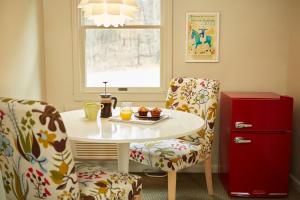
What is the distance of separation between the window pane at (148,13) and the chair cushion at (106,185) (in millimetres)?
1828

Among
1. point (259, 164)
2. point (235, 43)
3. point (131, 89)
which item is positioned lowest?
point (259, 164)

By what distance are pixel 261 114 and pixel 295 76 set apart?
0.61m

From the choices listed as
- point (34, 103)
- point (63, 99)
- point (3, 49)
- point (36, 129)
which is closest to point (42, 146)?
point (36, 129)

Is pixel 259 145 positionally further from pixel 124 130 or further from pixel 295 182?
pixel 124 130

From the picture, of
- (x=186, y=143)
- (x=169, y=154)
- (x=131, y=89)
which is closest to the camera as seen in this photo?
(x=169, y=154)

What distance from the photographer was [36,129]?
1516 millimetres

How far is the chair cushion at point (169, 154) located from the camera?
2525 millimetres

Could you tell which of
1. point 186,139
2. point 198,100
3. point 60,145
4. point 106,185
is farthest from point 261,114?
point 60,145

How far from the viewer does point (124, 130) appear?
2.00m

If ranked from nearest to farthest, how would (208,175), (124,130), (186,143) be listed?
1. (124,130)
2. (186,143)
3. (208,175)

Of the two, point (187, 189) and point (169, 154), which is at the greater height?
point (169, 154)

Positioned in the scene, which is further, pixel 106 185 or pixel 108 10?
pixel 108 10

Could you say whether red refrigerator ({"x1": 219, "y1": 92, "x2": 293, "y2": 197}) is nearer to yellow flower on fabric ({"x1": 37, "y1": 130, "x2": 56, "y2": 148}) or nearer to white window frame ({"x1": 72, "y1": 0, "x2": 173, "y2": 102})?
white window frame ({"x1": 72, "y1": 0, "x2": 173, "y2": 102})

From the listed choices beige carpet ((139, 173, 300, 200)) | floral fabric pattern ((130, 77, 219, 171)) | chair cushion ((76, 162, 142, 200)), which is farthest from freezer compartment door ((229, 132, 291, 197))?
chair cushion ((76, 162, 142, 200))
